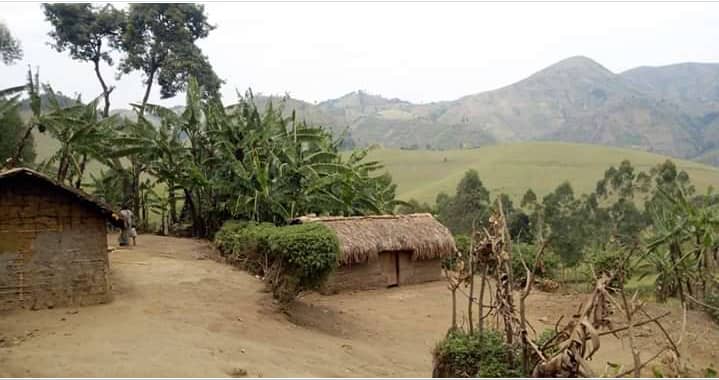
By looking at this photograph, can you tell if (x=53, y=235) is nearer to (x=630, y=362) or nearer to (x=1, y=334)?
(x=1, y=334)

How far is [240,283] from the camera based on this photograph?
13570 millimetres

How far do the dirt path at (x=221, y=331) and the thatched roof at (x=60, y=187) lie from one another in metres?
1.60

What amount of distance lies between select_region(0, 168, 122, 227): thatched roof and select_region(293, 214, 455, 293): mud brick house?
21.0 feet

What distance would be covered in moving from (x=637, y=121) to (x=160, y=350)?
124 metres

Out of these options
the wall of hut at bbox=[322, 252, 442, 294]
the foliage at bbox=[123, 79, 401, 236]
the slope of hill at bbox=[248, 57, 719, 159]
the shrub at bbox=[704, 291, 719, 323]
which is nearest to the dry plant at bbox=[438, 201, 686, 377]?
the wall of hut at bbox=[322, 252, 442, 294]

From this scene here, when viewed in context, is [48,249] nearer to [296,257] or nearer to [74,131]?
[296,257]

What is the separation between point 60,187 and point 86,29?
72.4ft

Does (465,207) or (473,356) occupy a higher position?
(465,207)

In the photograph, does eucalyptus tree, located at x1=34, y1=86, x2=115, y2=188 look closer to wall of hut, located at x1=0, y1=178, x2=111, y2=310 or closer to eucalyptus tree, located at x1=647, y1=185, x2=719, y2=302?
wall of hut, located at x1=0, y1=178, x2=111, y2=310

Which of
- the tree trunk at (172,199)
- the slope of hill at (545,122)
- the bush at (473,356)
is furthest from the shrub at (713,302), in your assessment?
the slope of hill at (545,122)

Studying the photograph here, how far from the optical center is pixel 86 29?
2961cm

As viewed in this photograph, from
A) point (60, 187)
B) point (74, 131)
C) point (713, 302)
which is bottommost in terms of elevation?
point (713, 302)

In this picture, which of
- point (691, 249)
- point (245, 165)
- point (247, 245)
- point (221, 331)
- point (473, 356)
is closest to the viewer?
point (473, 356)

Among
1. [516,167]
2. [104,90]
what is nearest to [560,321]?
[104,90]
